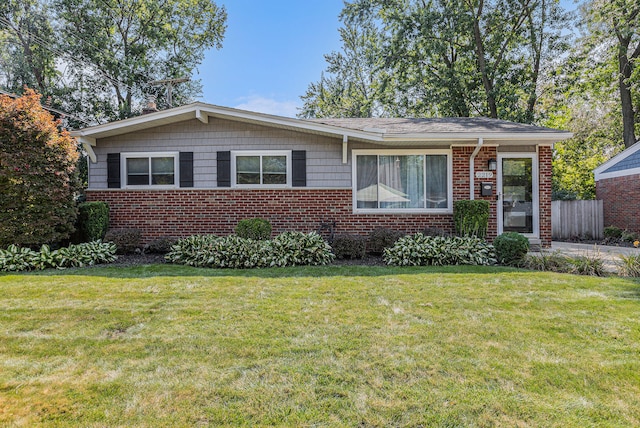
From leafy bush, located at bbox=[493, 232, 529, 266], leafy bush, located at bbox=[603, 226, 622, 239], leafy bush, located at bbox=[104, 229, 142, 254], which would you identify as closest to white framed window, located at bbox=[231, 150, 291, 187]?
leafy bush, located at bbox=[104, 229, 142, 254]

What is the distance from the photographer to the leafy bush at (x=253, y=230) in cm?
702

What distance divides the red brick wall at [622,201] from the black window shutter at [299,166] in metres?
10.4

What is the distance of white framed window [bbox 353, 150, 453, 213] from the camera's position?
26.0 feet

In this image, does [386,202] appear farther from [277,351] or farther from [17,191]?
[17,191]

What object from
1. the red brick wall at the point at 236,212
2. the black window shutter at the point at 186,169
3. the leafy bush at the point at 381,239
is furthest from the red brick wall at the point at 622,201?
the black window shutter at the point at 186,169

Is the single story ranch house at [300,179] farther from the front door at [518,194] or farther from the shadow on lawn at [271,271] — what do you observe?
the shadow on lawn at [271,271]

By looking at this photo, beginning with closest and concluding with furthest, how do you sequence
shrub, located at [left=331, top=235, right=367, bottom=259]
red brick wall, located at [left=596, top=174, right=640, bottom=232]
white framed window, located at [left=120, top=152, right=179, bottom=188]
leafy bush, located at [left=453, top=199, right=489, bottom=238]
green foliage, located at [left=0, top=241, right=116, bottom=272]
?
green foliage, located at [left=0, top=241, right=116, bottom=272] → shrub, located at [left=331, top=235, right=367, bottom=259] → leafy bush, located at [left=453, top=199, right=489, bottom=238] → white framed window, located at [left=120, top=152, right=179, bottom=188] → red brick wall, located at [left=596, top=174, right=640, bottom=232]

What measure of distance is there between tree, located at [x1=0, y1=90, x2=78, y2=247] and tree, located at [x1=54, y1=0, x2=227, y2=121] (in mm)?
9976

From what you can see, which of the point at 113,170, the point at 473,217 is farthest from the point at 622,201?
the point at 113,170

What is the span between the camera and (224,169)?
26.0 feet

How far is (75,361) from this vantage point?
2.54 m

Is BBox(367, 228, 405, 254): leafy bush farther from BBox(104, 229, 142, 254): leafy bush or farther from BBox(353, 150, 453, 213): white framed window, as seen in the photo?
BBox(104, 229, 142, 254): leafy bush

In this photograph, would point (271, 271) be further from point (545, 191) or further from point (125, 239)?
point (545, 191)

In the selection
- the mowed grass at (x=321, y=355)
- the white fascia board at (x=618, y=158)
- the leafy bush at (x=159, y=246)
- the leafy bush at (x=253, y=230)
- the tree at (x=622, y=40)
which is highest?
the tree at (x=622, y=40)
